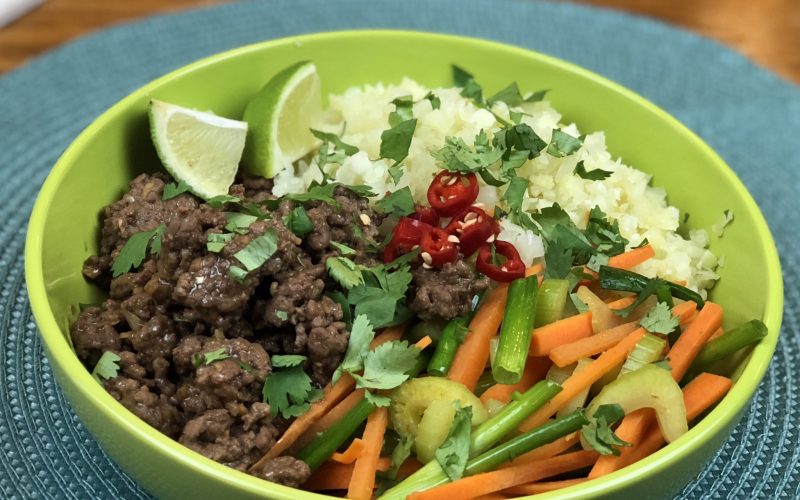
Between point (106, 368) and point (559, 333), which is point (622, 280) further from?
point (106, 368)

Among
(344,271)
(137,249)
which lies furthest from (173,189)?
(344,271)

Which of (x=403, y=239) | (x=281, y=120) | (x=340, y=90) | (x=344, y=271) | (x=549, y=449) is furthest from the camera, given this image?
(x=340, y=90)

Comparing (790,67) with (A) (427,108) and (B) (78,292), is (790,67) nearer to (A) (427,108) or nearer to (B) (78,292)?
(A) (427,108)

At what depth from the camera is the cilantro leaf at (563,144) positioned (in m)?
2.99

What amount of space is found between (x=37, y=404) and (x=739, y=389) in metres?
2.13

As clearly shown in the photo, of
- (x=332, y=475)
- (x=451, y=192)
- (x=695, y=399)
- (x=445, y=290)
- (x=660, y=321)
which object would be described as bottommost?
(x=332, y=475)

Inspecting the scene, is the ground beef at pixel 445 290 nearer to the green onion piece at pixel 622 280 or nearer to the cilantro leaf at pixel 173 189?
the green onion piece at pixel 622 280

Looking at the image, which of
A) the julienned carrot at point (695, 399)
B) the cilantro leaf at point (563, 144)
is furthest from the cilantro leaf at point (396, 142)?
the julienned carrot at point (695, 399)

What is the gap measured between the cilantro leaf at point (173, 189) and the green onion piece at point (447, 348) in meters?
1.02

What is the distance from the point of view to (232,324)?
2412 mm

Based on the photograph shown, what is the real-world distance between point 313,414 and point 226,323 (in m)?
0.36

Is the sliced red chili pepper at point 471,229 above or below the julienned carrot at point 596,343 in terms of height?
above

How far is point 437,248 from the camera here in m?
2.57

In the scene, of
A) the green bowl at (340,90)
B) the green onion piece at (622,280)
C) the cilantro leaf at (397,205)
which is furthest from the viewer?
the cilantro leaf at (397,205)
